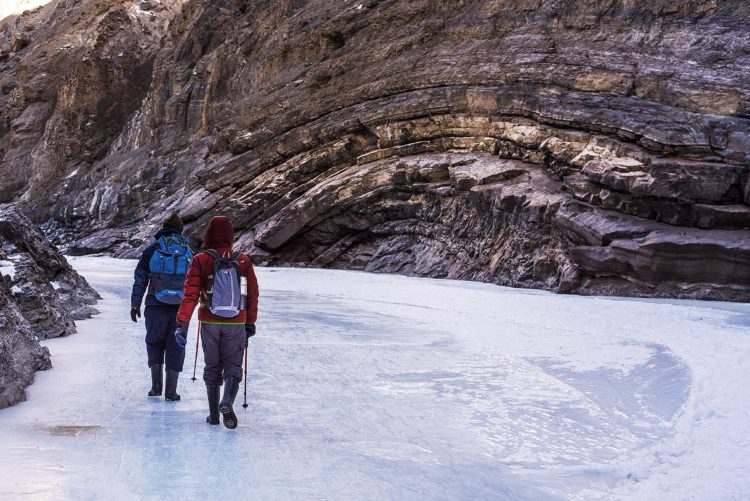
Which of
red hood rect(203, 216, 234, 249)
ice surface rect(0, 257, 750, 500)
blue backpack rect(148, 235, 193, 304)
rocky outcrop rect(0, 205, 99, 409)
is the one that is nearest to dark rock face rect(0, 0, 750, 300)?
ice surface rect(0, 257, 750, 500)

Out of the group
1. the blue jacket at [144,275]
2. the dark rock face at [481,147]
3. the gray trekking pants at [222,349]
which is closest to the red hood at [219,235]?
the gray trekking pants at [222,349]

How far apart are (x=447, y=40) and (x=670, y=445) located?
24175mm

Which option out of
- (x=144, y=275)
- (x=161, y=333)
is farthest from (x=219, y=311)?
(x=144, y=275)

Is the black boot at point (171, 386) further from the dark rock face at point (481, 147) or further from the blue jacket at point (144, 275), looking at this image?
the dark rock face at point (481, 147)

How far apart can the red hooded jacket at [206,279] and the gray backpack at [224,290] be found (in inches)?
2.1

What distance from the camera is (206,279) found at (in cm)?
518

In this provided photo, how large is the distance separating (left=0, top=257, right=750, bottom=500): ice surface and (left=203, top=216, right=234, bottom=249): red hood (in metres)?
1.33

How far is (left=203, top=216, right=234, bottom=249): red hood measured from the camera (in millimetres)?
5266

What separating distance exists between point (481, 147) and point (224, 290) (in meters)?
19.6

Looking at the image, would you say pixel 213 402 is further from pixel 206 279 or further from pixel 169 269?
pixel 169 269

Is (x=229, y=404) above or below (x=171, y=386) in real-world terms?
above

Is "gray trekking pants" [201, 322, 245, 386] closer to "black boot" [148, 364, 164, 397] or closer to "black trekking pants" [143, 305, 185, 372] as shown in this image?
"black trekking pants" [143, 305, 185, 372]

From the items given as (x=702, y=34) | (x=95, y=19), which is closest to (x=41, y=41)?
(x=95, y=19)

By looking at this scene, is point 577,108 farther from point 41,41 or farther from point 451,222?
point 41,41
